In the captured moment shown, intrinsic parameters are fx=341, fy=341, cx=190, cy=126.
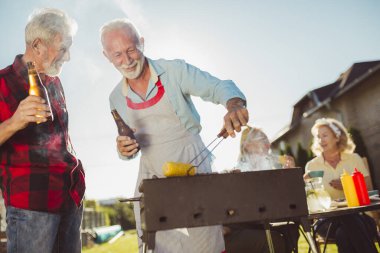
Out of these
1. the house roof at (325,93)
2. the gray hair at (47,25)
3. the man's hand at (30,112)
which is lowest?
the man's hand at (30,112)

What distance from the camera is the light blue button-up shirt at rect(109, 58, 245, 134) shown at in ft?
7.64

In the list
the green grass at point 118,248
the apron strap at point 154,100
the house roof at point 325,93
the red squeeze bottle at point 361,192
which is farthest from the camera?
the house roof at point 325,93

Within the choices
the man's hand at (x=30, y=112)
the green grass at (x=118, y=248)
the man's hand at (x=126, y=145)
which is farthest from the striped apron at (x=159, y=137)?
the green grass at (x=118, y=248)

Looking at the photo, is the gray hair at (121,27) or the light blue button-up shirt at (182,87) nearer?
the light blue button-up shirt at (182,87)

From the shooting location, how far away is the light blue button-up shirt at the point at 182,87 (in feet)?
7.64

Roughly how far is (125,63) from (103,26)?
382mm

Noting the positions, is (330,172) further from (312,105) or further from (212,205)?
(312,105)

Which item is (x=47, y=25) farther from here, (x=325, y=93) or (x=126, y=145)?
(x=325, y=93)

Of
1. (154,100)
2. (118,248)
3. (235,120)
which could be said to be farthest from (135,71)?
(118,248)

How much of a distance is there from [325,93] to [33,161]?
921 inches

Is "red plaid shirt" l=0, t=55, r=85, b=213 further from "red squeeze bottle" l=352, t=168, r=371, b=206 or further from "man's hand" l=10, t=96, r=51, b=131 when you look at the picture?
"red squeeze bottle" l=352, t=168, r=371, b=206

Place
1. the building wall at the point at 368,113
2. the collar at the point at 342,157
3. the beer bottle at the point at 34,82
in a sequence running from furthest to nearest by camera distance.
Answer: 1. the building wall at the point at 368,113
2. the collar at the point at 342,157
3. the beer bottle at the point at 34,82

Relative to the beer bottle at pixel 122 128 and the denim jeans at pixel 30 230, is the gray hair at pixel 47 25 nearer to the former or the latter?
the beer bottle at pixel 122 128

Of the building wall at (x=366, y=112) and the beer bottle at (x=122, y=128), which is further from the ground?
the building wall at (x=366, y=112)
